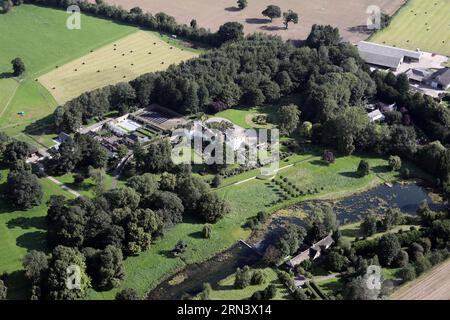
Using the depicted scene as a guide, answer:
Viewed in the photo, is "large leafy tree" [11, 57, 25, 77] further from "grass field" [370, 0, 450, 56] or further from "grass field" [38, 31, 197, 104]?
"grass field" [370, 0, 450, 56]

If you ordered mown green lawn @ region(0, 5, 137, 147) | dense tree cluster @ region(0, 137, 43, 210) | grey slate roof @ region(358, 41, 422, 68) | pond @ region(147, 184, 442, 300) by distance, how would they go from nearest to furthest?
pond @ region(147, 184, 442, 300), dense tree cluster @ region(0, 137, 43, 210), mown green lawn @ region(0, 5, 137, 147), grey slate roof @ region(358, 41, 422, 68)

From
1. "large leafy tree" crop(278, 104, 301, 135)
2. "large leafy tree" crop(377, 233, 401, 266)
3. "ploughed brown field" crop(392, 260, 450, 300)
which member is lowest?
"ploughed brown field" crop(392, 260, 450, 300)

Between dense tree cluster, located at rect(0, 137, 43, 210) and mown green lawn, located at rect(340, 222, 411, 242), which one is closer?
mown green lawn, located at rect(340, 222, 411, 242)

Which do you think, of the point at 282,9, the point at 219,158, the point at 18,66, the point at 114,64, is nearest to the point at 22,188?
the point at 219,158

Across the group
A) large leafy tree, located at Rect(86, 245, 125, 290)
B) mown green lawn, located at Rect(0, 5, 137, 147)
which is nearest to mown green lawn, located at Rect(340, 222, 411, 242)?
large leafy tree, located at Rect(86, 245, 125, 290)

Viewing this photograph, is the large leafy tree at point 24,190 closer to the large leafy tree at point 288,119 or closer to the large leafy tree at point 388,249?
the large leafy tree at point 288,119

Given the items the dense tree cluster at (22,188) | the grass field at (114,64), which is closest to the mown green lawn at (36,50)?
the grass field at (114,64)
